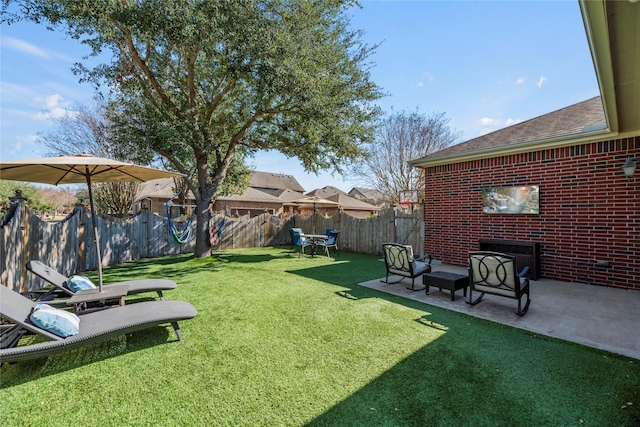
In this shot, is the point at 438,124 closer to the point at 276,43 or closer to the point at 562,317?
the point at 276,43

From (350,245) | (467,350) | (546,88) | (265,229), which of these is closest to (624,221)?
(546,88)

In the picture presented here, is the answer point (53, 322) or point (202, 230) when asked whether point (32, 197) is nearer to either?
point (202, 230)

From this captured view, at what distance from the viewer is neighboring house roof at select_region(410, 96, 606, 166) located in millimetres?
6594

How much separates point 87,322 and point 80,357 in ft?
1.23

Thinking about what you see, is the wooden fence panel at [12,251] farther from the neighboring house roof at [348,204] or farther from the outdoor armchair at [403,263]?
the neighboring house roof at [348,204]

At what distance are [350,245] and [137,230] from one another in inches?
319

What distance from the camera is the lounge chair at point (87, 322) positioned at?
8.74ft

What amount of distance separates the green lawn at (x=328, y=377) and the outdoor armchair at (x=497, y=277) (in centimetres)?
69

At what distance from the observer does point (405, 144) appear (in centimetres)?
1881

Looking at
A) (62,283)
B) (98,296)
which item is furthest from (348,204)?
(98,296)

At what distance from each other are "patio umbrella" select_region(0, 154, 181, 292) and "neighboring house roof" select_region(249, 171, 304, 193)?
24.8m

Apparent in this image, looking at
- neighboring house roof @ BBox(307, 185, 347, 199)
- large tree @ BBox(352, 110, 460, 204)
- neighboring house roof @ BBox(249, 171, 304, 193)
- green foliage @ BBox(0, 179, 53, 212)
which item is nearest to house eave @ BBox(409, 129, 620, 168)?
large tree @ BBox(352, 110, 460, 204)

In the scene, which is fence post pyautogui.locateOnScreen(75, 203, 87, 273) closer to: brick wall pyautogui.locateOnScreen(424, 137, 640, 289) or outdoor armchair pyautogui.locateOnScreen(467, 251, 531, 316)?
outdoor armchair pyautogui.locateOnScreen(467, 251, 531, 316)

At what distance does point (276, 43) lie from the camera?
22.9 ft
